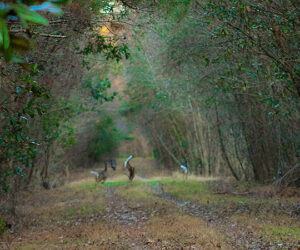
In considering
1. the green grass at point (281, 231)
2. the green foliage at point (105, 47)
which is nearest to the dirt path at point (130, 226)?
the green grass at point (281, 231)

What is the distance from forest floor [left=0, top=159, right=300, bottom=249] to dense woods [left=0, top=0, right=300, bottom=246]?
21.5 inches

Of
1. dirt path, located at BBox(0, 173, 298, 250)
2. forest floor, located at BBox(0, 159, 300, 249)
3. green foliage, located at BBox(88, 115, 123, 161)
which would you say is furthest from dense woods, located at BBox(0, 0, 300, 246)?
green foliage, located at BBox(88, 115, 123, 161)

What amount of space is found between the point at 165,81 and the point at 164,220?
Answer: 5898 mm

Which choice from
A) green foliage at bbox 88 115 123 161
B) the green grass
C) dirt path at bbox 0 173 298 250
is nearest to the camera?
dirt path at bbox 0 173 298 250

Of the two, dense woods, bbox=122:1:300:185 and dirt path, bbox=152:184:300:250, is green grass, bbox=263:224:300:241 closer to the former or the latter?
dirt path, bbox=152:184:300:250

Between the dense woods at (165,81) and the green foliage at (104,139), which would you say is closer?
the dense woods at (165,81)

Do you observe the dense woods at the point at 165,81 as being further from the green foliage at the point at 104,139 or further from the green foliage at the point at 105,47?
the green foliage at the point at 104,139

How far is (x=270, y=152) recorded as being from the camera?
10359mm

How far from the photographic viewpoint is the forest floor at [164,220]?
5309 mm

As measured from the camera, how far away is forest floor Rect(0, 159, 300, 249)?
5309mm

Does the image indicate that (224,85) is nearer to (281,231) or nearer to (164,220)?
(164,220)

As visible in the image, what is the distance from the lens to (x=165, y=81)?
11.9m

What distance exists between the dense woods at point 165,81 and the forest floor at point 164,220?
546 mm

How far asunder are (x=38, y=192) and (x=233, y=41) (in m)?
8.55
